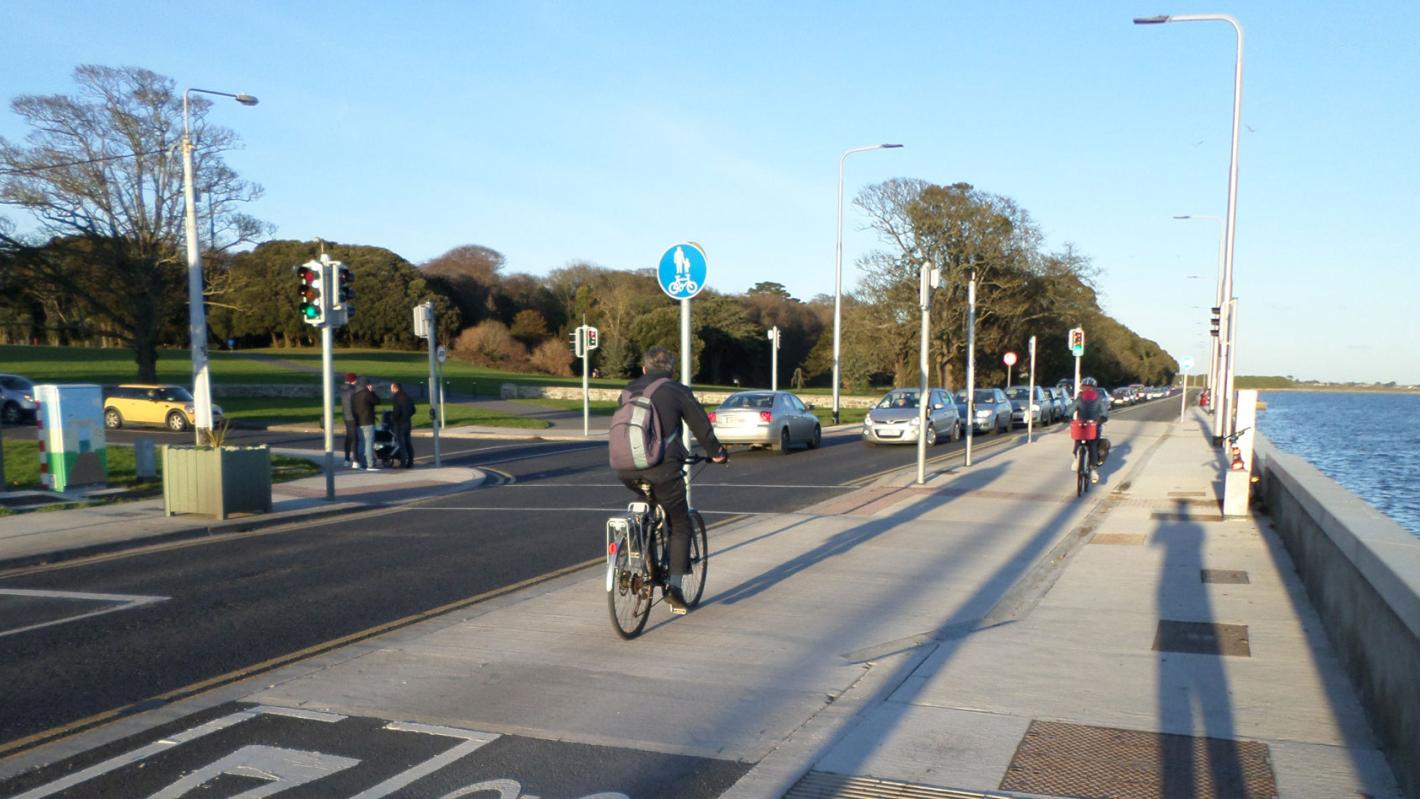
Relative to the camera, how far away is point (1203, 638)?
7445 millimetres

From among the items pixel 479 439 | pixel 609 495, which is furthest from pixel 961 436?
pixel 609 495

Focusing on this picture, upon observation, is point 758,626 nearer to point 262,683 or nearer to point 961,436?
point 262,683

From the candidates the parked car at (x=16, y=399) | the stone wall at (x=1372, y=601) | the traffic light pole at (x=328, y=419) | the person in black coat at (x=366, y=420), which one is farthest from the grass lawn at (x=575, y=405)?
the stone wall at (x=1372, y=601)

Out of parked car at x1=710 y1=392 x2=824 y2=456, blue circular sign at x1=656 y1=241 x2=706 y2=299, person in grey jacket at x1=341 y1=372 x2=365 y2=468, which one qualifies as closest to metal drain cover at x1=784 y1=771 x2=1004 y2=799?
blue circular sign at x1=656 y1=241 x2=706 y2=299

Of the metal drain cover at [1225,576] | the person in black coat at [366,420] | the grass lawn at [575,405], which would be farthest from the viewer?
the grass lawn at [575,405]

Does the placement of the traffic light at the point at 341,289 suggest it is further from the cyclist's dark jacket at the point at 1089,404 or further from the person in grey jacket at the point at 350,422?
the cyclist's dark jacket at the point at 1089,404

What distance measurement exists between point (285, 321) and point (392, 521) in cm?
7767

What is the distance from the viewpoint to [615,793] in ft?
14.9

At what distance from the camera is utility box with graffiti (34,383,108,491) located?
15.3 metres

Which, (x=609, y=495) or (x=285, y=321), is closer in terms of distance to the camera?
(x=609, y=495)

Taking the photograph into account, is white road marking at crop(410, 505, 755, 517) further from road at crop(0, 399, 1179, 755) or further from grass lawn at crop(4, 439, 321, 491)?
grass lawn at crop(4, 439, 321, 491)

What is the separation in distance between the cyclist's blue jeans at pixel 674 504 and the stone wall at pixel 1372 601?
4.05 meters

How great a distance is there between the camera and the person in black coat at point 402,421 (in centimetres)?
2070

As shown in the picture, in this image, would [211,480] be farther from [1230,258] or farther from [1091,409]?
[1230,258]
